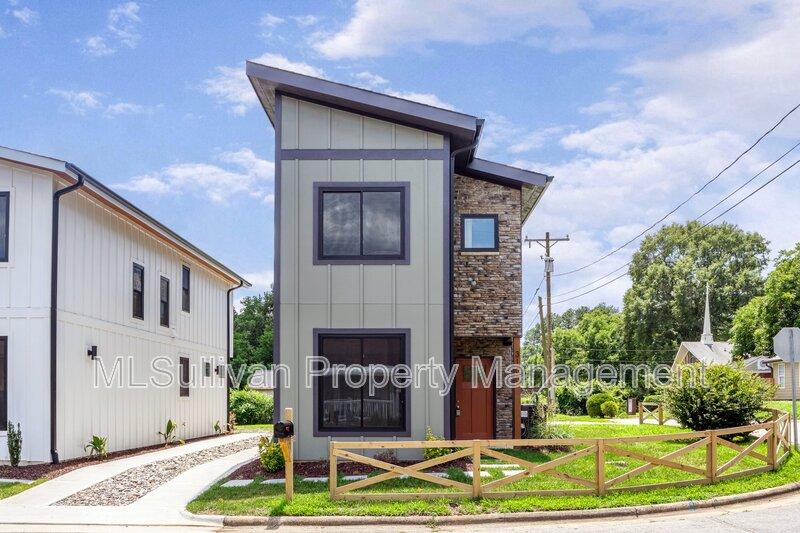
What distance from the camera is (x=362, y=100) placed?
52.2 ft

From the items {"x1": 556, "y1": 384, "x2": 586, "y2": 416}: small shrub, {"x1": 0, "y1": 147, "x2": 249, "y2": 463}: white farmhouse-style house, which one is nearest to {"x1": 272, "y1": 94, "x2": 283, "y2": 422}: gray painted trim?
{"x1": 0, "y1": 147, "x2": 249, "y2": 463}: white farmhouse-style house

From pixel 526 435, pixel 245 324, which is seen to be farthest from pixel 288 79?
pixel 245 324

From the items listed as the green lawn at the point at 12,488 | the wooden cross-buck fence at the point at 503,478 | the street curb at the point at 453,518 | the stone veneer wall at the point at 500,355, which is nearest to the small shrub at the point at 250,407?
the stone veneer wall at the point at 500,355

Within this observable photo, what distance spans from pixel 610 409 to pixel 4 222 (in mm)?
30458

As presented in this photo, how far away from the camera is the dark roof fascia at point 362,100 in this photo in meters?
15.8

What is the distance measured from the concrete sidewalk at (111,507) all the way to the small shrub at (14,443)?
122cm

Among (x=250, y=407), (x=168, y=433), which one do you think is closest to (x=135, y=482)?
(x=168, y=433)

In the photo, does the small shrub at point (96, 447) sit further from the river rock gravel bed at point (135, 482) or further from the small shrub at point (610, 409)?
the small shrub at point (610, 409)

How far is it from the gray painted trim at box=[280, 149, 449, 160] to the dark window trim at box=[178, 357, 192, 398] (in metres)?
10.3

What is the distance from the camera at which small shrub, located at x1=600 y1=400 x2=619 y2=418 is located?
39781mm

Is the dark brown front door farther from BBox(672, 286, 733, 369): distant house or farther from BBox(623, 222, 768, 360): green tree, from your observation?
BBox(623, 222, 768, 360): green tree

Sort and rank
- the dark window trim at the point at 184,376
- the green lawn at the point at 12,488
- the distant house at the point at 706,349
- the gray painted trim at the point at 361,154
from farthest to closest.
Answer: the distant house at the point at 706,349
the dark window trim at the point at 184,376
the gray painted trim at the point at 361,154
the green lawn at the point at 12,488

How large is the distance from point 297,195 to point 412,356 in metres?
3.76

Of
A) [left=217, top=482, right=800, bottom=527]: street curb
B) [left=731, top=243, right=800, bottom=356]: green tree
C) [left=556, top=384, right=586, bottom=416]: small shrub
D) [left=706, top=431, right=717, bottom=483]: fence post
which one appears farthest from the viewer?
[left=556, top=384, right=586, bottom=416]: small shrub
